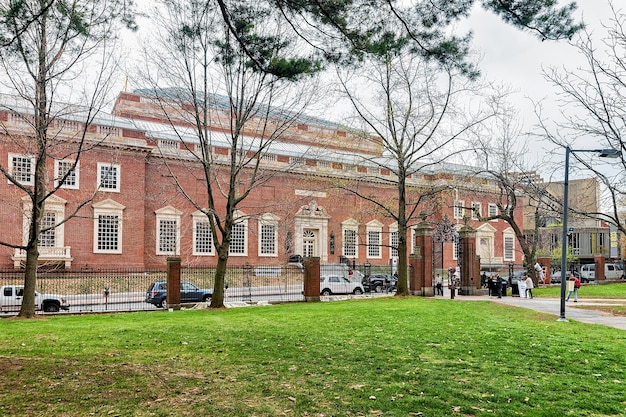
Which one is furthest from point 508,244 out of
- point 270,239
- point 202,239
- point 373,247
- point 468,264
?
point 468,264

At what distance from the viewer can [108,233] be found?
131ft

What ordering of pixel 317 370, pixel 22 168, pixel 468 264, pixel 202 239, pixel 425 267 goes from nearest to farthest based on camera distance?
1. pixel 317 370
2. pixel 425 267
3. pixel 468 264
4. pixel 22 168
5. pixel 202 239

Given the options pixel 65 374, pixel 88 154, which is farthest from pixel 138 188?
pixel 65 374

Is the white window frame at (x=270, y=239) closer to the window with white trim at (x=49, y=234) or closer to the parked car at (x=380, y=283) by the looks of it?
the parked car at (x=380, y=283)

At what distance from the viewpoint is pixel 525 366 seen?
9102 millimetres

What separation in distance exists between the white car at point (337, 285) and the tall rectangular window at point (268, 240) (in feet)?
47.7

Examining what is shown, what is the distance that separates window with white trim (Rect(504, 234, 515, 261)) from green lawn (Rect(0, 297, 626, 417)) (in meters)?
51.5

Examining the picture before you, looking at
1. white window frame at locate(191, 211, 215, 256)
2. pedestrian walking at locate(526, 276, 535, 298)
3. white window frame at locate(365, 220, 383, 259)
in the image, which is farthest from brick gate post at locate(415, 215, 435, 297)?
white window frame at locate(365, 220, 383, 259)

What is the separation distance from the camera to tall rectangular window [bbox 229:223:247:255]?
46.3 m

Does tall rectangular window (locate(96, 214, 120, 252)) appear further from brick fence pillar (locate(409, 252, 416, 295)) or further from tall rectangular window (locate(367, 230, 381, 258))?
tall rectangular window (locate(367, 230, 381, 258))

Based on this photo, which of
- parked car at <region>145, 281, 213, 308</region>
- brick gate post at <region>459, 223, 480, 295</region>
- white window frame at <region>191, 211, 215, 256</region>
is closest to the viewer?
parked car at <region>145, 281, 213, 308</region>

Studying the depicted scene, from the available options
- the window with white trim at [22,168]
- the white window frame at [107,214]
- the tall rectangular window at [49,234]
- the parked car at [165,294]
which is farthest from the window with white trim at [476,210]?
the window with white trim at [22,168]

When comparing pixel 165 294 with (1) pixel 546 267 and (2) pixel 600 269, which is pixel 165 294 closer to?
(1) pixel 546 267

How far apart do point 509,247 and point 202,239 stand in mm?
36475
